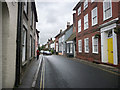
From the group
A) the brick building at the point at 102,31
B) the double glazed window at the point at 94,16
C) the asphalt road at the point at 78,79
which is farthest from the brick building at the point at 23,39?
the double glazed window at the point at 94,16

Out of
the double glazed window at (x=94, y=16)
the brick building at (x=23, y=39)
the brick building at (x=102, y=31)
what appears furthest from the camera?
the double glazed window at (x=94, y=16)

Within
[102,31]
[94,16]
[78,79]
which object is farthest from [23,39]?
[94,16]

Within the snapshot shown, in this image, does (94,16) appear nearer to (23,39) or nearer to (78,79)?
(23,39)

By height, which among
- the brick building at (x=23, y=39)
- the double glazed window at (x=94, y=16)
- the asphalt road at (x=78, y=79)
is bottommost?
the asphalt road at (x=78, y=79)

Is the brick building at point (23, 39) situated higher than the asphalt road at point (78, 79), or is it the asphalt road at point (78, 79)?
the brick building at point (23, 39)

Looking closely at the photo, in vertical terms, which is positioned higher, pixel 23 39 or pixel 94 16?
pixel 94 16

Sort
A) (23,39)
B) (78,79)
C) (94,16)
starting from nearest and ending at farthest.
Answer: (78,79) < (23,39) < (94,16)

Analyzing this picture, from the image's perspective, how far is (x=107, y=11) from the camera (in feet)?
35.6

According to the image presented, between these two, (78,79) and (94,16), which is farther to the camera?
(94,16)

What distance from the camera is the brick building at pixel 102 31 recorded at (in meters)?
9.48

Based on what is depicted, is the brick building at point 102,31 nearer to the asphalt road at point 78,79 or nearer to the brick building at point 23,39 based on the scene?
the asphalt road at point 78,79

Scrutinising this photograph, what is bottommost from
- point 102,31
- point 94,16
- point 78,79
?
point 78,79

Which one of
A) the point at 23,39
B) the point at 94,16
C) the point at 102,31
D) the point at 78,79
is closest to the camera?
the point at 78,79

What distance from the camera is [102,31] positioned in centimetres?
1150
